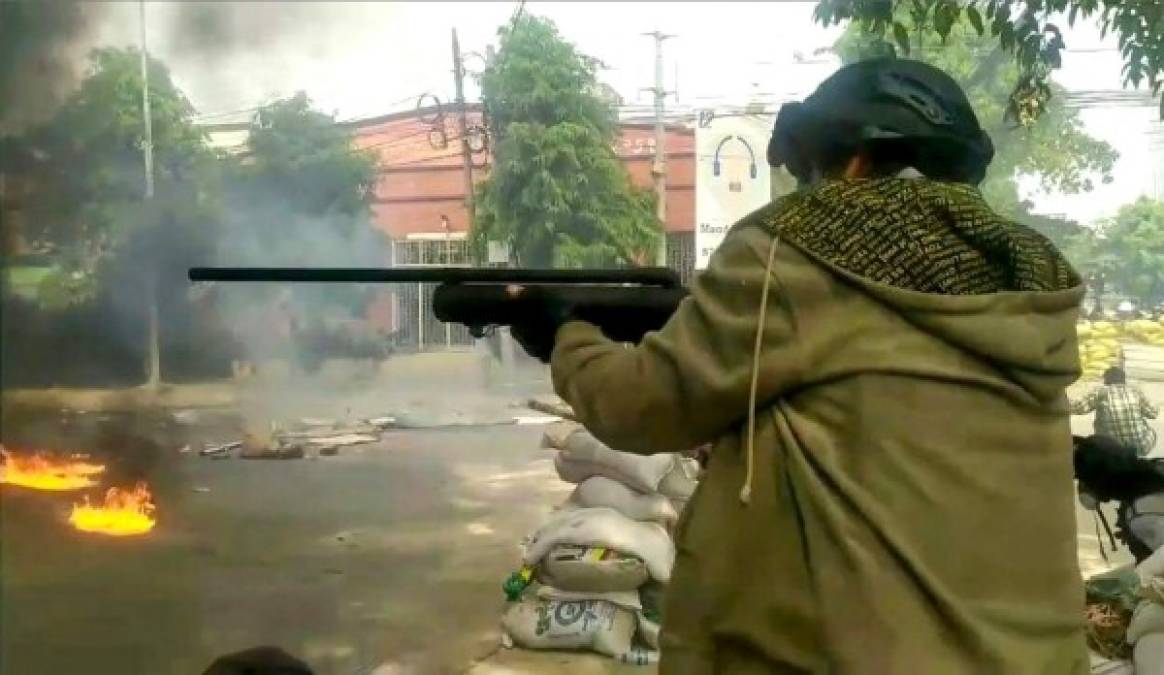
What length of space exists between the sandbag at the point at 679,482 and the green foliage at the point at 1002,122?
0.68 m

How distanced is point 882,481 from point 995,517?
0.12 meters

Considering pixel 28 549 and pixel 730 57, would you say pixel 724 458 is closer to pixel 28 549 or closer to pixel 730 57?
pixel 730 57

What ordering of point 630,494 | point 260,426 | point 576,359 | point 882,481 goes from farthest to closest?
1. point 260,426
2. point 630,494
3. point 576,359
4. point 882,481

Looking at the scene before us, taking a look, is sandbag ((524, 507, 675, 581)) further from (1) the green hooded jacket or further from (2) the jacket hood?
(2) the jacket hood

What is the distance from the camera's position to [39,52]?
7.14ft

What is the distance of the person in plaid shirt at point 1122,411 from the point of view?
189 cm

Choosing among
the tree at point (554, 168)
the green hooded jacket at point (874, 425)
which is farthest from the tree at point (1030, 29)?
the green hooded jacket at point (874, 425)

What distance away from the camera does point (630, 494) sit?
199cm

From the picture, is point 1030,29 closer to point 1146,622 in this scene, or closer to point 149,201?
point 1146,622

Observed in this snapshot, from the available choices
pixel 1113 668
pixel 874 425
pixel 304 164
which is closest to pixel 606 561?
pixel 1113 668

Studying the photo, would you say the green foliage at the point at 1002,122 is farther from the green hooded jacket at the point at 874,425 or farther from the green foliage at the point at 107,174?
the green foliage at the point at 107,174

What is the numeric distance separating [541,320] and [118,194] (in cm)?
122

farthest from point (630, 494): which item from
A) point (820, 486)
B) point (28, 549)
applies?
point (28, 549)

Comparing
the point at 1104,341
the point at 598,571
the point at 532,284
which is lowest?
the point at 598,571
